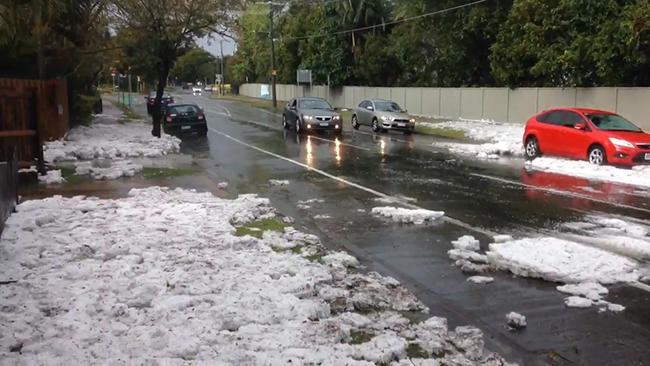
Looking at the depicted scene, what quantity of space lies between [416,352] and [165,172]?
36.7ft

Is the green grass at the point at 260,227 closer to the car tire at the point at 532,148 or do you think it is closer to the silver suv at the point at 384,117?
the car tire at the point at 532,148

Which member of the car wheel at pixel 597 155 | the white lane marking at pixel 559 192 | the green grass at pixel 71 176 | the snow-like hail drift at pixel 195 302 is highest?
the car wheel at pixel 597 155

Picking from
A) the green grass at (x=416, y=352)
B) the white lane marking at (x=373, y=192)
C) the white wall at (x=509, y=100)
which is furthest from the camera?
the white wall at (x=509, y=100)

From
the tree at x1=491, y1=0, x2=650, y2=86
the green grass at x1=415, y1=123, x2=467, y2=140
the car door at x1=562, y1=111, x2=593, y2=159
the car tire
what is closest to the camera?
the car door at x1=562, y1=111, x2=593, y2=159

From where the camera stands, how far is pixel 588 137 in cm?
1641

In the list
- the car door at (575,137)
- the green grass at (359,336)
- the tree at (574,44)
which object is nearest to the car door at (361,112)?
the tree at (574,44)

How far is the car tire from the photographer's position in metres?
18.7

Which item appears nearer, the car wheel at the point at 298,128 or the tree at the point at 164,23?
the tree at the point at 164,23

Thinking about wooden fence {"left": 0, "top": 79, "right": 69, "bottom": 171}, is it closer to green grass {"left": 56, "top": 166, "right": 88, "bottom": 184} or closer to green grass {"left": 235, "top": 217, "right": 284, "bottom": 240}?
green grass {"left": 56, "top": 166, "right": 88, "bottom": 184}

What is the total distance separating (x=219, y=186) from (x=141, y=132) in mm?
14639

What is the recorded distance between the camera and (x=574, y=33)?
27.4 meters

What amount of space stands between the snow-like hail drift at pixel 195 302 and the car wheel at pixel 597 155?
10456mm

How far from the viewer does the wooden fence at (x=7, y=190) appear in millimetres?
8133

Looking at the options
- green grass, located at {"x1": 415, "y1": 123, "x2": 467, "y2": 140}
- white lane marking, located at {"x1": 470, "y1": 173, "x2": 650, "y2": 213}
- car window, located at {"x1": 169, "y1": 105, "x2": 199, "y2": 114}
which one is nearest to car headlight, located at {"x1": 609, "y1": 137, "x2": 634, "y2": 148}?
white lane marking, located at {"x1": 470, "y1": 173, "x2": 650, "y2": 213}
